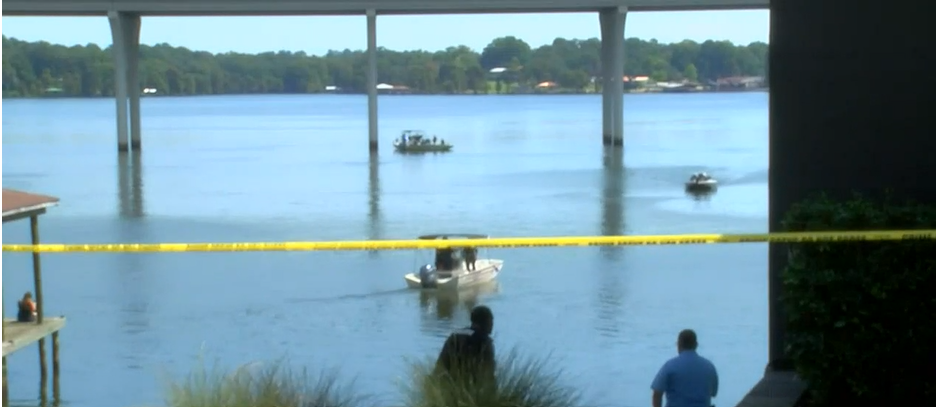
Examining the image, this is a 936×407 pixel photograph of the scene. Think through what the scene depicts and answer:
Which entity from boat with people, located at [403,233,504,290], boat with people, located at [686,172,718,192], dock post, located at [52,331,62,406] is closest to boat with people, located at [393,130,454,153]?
boat with people, located at [686,172,718,192]

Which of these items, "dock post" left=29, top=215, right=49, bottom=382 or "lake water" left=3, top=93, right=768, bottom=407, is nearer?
"dock post" left=29, top=215, right=49, bottom=382

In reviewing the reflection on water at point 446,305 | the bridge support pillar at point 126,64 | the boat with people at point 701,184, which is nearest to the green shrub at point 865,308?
the reflection on water at point 446,305

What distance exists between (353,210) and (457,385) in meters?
52.9

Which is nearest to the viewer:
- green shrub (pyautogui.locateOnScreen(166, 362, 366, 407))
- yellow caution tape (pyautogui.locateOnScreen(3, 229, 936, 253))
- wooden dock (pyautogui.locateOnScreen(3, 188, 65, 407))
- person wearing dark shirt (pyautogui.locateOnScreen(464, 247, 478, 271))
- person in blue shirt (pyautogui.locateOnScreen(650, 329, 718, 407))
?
green shrub (pyautogui.locateOnScreen(166, 362, 366, 407))

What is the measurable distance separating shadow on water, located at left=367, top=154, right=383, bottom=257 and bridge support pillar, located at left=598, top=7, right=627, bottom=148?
16.3 m

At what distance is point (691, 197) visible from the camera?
2514 inches

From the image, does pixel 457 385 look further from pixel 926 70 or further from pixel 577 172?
pixel 577 172

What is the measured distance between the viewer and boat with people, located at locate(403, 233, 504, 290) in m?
30.5

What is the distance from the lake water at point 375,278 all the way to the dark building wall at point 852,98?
225 cm

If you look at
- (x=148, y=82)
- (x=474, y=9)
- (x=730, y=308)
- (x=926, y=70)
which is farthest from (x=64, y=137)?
(x=926, y=70)

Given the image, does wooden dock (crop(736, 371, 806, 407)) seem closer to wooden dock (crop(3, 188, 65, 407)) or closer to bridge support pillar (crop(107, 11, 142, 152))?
wooden dock (crop(3, 188, 65, 407))

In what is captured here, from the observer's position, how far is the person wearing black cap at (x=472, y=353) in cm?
555

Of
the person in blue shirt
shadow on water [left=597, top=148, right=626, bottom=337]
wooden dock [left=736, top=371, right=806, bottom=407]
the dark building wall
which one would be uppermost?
the dark building wall

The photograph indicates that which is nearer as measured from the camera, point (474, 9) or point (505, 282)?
point (505, 282)
